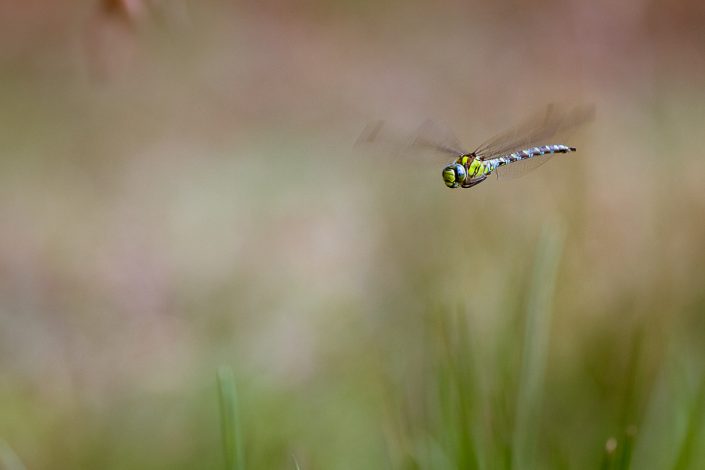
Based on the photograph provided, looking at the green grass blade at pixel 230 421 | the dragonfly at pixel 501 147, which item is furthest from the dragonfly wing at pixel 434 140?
the green grass blade at pixel 230 421

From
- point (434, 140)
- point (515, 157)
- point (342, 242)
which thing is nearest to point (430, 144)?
point (434, 140)

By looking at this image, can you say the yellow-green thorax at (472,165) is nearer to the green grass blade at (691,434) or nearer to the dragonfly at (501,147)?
the dragonfly at (501,147)

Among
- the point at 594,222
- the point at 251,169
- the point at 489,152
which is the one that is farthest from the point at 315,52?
the point at 489,152

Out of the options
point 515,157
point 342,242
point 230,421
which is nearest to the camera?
point 230,421

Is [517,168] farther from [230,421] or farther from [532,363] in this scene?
[230,421]

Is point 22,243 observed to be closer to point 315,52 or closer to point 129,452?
point 129,452
